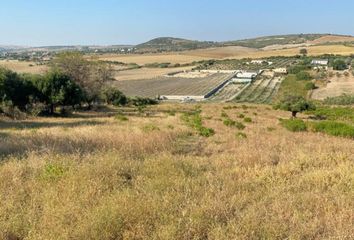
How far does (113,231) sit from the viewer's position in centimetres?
529

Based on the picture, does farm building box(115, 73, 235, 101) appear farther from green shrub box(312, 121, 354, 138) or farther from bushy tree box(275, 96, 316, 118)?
green shrub box(312, 121, 354, 138)

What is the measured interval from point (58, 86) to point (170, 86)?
64.0 metres

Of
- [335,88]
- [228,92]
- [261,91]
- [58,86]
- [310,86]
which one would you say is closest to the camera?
[58,86]

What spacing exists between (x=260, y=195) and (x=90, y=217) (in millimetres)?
3126

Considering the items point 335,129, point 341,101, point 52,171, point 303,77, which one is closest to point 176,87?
point 303,77

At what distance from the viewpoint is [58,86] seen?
140 feet

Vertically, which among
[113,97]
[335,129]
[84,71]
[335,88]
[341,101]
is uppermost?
[84,71]

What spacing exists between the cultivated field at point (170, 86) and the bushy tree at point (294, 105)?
129 feet

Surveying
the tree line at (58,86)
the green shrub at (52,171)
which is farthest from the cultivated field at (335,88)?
the green shrub at (52,171)

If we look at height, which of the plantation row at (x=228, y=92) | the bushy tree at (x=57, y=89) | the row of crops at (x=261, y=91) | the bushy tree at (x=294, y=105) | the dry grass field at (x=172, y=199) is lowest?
the plantation row at (x=228, y=92)

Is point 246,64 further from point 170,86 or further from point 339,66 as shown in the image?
point 170,86

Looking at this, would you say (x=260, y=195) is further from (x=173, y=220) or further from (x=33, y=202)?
(x=33, y=202)

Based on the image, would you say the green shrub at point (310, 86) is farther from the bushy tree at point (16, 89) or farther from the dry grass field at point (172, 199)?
the dry grass field at point (172, 199)

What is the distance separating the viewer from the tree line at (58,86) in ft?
129
